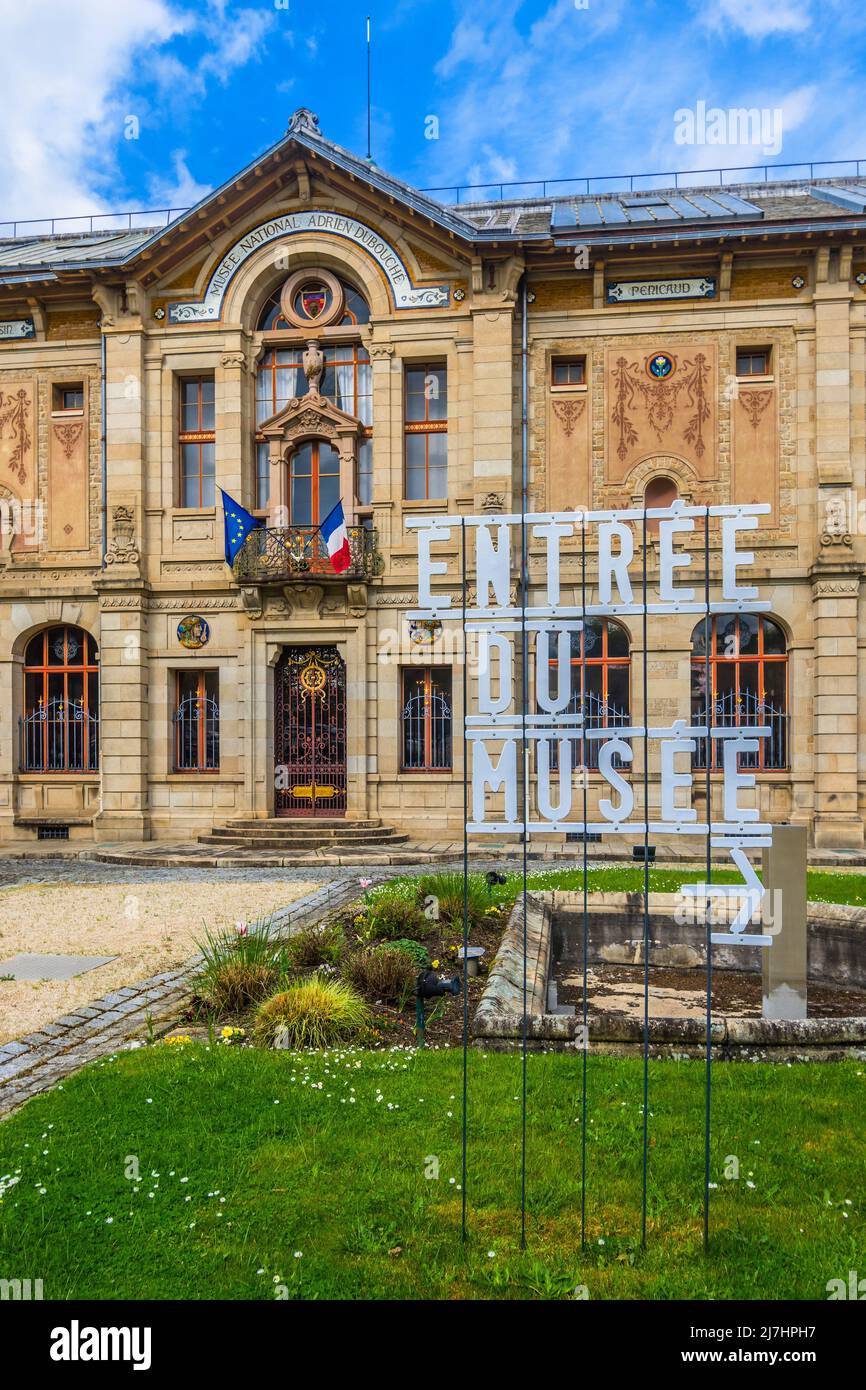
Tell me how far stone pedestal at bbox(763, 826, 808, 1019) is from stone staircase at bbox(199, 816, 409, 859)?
11.6m

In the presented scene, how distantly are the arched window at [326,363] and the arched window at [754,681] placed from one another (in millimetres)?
8618

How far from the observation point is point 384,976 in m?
7.49

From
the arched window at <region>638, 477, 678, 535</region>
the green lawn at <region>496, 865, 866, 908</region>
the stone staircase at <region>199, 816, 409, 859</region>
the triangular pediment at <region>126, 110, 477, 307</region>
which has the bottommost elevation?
the stone staircase at <region>199, 816, 409, 859</region>

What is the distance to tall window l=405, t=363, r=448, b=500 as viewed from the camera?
20031 millimetres

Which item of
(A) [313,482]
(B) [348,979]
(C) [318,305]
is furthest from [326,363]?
(B) [348,979]

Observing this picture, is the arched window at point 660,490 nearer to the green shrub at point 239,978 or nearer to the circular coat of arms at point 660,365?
the circular coat of arms at point 660,365

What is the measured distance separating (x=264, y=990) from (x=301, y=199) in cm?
1875

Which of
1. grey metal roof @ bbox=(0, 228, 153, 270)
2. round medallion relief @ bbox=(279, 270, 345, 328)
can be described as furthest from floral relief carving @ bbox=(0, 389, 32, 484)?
round medallion relief @ bbox=(279, 270, 345, 328)

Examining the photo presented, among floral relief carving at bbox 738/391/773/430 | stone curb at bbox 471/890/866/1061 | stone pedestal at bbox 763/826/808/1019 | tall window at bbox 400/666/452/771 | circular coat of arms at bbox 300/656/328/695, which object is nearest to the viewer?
stone curb at bbox 471/890/866/1061

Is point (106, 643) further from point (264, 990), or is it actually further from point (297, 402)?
point (264, 990)

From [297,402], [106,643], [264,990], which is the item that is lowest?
[264,990]

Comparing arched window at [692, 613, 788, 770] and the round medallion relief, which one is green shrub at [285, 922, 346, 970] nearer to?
arched window at [692, 613, 788, 770]

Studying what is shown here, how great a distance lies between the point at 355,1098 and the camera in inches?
209
